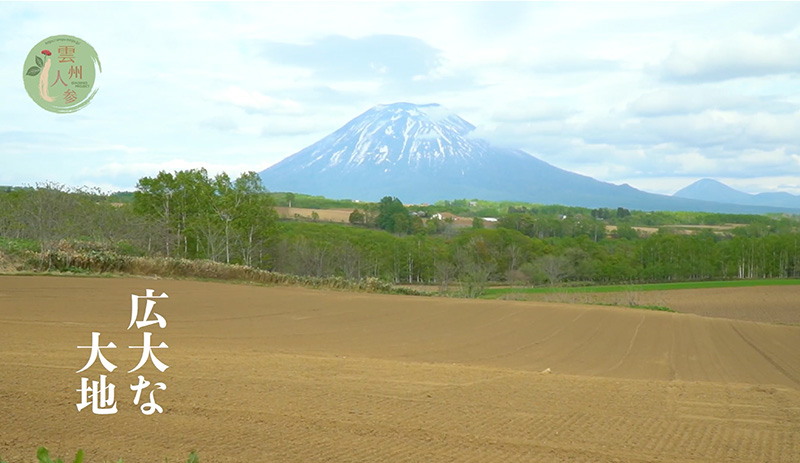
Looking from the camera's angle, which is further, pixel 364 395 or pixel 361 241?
pixel 361 241

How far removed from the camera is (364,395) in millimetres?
9836

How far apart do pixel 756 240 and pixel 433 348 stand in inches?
3628

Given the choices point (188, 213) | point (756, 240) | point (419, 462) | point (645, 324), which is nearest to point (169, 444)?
point (419, 462)

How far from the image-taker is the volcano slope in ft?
23.8

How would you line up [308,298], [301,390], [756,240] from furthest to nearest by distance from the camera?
1. [756,240]
2. [308,298]
3. [301,390]

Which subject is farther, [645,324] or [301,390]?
[645,324]

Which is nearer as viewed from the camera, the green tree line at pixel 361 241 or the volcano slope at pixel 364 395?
the volcano slope at pixel 364 395

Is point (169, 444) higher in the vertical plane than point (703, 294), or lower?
higher

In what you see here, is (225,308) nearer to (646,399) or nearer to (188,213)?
(646,399)

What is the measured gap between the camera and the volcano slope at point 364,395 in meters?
7.25

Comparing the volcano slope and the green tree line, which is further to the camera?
the green tree line

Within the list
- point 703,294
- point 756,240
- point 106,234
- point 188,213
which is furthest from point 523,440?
point 756,240

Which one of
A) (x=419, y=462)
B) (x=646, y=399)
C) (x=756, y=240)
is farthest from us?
(x=756, y=240)

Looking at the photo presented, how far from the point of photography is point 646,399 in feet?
36.5
